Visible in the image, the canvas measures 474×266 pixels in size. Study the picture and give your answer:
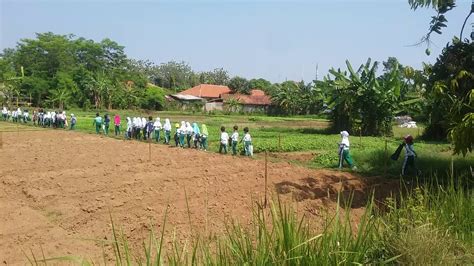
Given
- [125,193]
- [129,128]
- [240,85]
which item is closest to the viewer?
[125,193]

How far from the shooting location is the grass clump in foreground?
2.65 m

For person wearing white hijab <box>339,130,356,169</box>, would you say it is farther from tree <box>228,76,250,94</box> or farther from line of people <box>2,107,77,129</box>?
tree <box>228,76,250,94</box>

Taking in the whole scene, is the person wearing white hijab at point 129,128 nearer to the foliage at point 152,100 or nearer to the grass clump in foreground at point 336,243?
the grass clump in foreground at point 336,243

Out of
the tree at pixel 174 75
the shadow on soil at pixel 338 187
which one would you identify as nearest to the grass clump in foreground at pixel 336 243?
the shadow on soil at pixel 338 187

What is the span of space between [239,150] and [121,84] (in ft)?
146

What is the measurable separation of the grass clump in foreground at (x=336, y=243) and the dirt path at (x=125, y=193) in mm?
712

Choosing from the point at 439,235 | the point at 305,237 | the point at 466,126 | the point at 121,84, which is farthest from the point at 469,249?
the point at 121,84

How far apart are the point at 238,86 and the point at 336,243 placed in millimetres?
61798

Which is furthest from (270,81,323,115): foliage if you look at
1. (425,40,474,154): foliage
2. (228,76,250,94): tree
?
(425,40,474,154): foliage

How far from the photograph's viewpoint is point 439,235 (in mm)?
3533

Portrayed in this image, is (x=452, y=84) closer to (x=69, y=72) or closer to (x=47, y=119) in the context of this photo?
(x=47, y=119)

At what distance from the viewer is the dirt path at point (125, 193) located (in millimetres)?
6695

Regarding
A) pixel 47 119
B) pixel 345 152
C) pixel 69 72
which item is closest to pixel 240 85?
pixel 69 72

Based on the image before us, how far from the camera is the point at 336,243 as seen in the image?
9.25 feet
